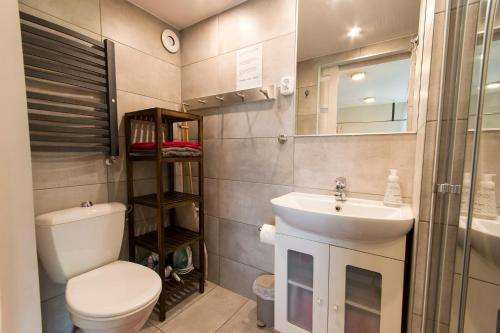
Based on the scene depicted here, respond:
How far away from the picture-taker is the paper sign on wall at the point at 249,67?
151cm

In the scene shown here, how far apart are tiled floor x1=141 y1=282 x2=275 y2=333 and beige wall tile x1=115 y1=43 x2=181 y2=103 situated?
1.65m

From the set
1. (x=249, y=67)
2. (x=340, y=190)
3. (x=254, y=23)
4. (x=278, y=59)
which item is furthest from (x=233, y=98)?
(x=340, y=190)

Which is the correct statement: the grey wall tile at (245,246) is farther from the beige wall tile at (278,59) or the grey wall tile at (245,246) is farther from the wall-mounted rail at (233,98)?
the beige wall tile at (278,59)

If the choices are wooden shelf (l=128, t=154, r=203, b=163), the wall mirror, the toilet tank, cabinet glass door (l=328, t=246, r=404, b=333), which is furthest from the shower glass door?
the toilet tank

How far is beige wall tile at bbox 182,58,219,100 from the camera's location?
1757mm

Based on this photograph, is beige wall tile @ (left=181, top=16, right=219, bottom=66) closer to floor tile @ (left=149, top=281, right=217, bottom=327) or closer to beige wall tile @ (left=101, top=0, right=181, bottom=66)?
beige wall tile @ (left=101, top=0, right=181, bottom=66)

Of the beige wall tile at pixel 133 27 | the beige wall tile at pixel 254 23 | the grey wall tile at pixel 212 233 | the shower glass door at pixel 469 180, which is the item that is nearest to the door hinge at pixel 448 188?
the shower glass door at pixel 469 180

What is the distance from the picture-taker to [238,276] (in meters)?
1.71

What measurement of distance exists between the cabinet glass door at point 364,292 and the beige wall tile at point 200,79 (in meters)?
1.49

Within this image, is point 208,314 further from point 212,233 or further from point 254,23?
point 254,23

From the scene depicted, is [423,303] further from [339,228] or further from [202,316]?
[202,316]

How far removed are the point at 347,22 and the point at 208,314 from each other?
211cm

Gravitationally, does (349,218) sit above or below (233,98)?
below

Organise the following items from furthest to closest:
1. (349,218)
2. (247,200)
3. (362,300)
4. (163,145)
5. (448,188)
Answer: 1. (247,200)
2. (163,145)
3. (362,300)
4. (349,218)
5. (448,188)
